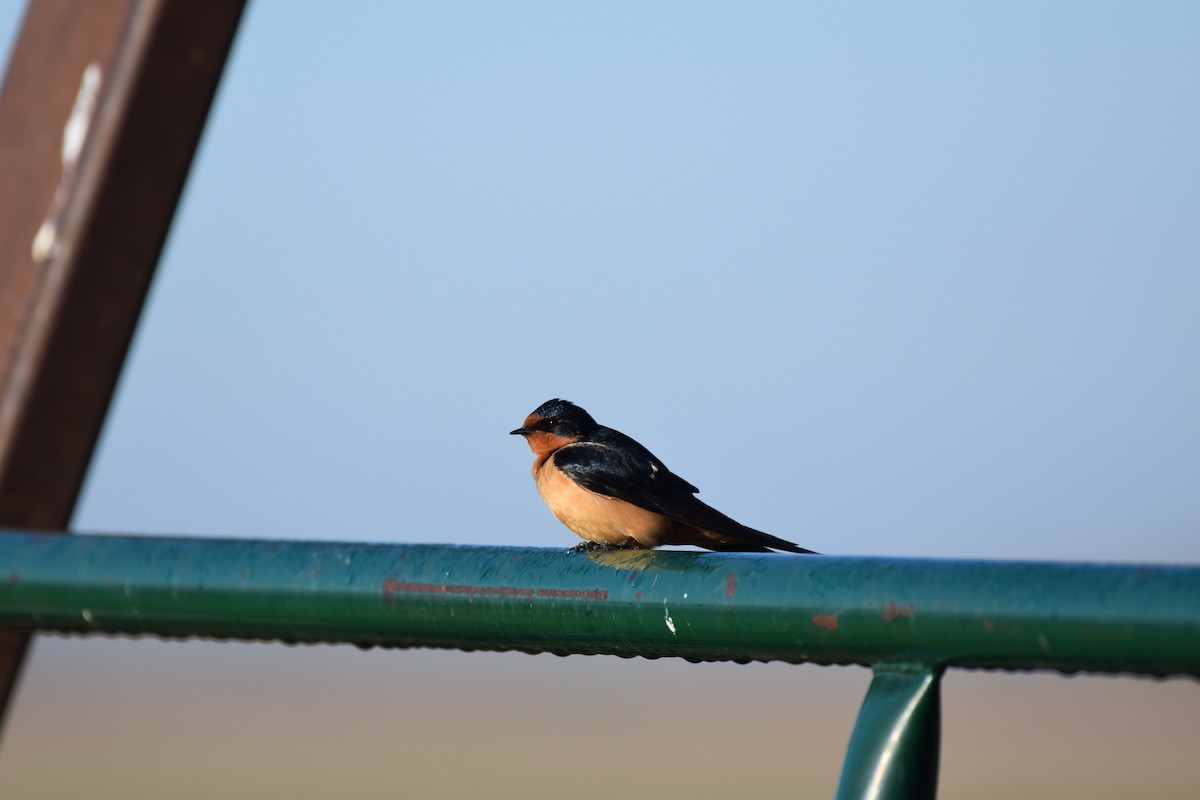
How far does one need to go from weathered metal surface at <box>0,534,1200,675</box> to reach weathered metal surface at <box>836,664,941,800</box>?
0.09 feet

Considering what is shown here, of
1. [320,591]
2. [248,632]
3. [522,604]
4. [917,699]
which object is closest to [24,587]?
[248,632]

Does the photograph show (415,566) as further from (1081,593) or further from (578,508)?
(578,508)

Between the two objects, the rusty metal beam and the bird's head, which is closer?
the rusty metal beam

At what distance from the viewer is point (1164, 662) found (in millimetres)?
1289

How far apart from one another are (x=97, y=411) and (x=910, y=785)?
6.23 ft

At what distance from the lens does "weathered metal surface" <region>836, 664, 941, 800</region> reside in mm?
1427

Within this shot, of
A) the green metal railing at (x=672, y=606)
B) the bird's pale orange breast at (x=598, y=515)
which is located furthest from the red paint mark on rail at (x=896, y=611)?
the bird's pale orange breast at (x=598, y=515)

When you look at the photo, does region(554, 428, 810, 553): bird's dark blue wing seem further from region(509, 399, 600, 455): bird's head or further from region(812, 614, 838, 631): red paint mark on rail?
region(812, 614, 838, 631): red paint mark on rail

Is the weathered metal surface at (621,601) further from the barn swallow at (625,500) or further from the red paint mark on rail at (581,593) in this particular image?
the barn swallow at (625,500)

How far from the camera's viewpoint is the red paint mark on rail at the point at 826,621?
1.53 meters

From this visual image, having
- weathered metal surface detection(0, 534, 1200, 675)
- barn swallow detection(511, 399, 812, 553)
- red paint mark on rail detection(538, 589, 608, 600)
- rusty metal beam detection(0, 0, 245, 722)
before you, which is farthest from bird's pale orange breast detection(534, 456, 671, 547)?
red paint mark on rail detection(538, 589, 608, 600)

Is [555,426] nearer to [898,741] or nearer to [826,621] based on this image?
[826,621]

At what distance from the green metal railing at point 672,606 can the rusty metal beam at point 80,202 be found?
0.40 meters

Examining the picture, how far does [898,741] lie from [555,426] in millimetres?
2755
